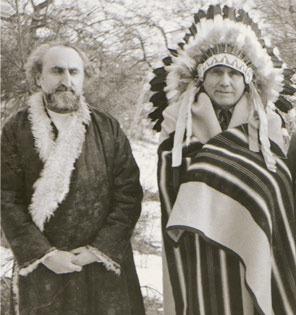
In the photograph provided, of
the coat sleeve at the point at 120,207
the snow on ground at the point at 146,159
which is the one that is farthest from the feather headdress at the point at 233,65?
the snow on ground at the point at 146,159

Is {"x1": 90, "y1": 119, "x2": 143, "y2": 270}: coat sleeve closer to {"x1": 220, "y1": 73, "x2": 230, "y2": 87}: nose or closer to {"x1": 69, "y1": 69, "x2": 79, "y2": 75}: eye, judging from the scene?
{"x1": 69, "y1": 69, "x2": 79, "y2": 75}: eye

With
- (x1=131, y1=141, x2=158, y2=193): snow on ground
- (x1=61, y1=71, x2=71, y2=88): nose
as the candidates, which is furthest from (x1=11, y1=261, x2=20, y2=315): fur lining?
(x1=131, y1=141, x2=158, y2=193): snow on ground

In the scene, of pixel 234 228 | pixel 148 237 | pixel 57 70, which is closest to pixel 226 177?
pixel 234 228

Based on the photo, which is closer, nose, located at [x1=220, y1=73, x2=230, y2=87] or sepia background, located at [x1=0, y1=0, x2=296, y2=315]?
nose, located at [x1=220, y1=73, x2=230, y2=87]

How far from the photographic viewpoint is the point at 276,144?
2135 millimetres

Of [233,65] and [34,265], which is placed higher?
[233,65]

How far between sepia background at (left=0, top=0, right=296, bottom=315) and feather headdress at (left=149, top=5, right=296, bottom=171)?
413 millimetres

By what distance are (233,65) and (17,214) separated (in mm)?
1172

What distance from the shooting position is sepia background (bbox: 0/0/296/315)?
272cm

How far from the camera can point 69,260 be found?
215 cm

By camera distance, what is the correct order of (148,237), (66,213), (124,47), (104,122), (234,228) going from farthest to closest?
(148,237) → (124,47) → (104,122) → (66,213) → (234,228)

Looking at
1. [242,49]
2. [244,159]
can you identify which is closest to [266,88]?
[242,49]

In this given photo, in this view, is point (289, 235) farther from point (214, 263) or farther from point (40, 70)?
point (40, 70)

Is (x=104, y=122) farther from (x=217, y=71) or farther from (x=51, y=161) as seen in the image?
(x=217, y=71)
